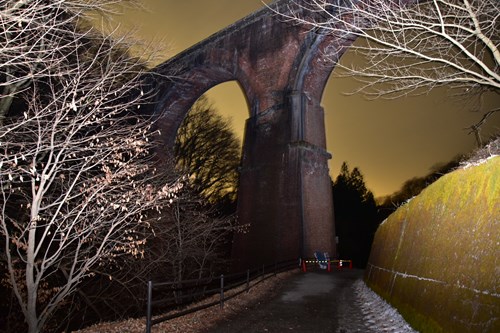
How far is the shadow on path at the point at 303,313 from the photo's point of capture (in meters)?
6.72

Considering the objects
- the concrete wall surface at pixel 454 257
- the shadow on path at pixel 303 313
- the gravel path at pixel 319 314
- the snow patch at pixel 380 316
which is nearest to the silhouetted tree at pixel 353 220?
the shadow on path at pixel 303 313

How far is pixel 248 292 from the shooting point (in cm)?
1027

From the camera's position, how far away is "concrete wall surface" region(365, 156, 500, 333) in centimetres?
405

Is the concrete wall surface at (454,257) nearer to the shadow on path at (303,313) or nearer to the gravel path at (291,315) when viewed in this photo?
the gravel path at (291,315)

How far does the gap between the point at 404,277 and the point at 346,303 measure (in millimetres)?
2602

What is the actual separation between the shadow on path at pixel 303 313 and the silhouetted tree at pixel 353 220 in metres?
33.3

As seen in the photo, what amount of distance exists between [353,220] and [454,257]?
43.3 m

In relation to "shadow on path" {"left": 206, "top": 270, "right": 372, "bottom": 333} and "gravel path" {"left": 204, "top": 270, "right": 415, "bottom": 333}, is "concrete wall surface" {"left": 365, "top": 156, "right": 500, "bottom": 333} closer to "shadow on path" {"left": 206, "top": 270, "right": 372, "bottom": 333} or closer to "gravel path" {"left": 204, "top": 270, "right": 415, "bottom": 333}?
"gravel path" {"left": 204, "top": 270, "right": 415, "bottom": 333}

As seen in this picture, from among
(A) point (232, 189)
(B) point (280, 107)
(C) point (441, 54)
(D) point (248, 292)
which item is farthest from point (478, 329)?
(A) point (232, 189)

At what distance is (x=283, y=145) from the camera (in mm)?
16859

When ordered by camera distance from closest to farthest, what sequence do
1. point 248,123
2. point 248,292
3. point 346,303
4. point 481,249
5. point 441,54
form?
point 481,249 → point 441,54 → point 346,303 → point 248,292 → point 248,123

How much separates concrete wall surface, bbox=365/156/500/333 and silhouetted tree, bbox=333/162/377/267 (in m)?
37.8

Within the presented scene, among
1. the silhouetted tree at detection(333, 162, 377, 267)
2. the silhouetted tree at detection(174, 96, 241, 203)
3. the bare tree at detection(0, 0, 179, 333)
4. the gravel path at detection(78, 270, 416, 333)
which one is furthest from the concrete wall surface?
the silhouetted tree at detection(333, 162, 377, 267)

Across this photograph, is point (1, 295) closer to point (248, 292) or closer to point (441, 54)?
point (248, 292)
